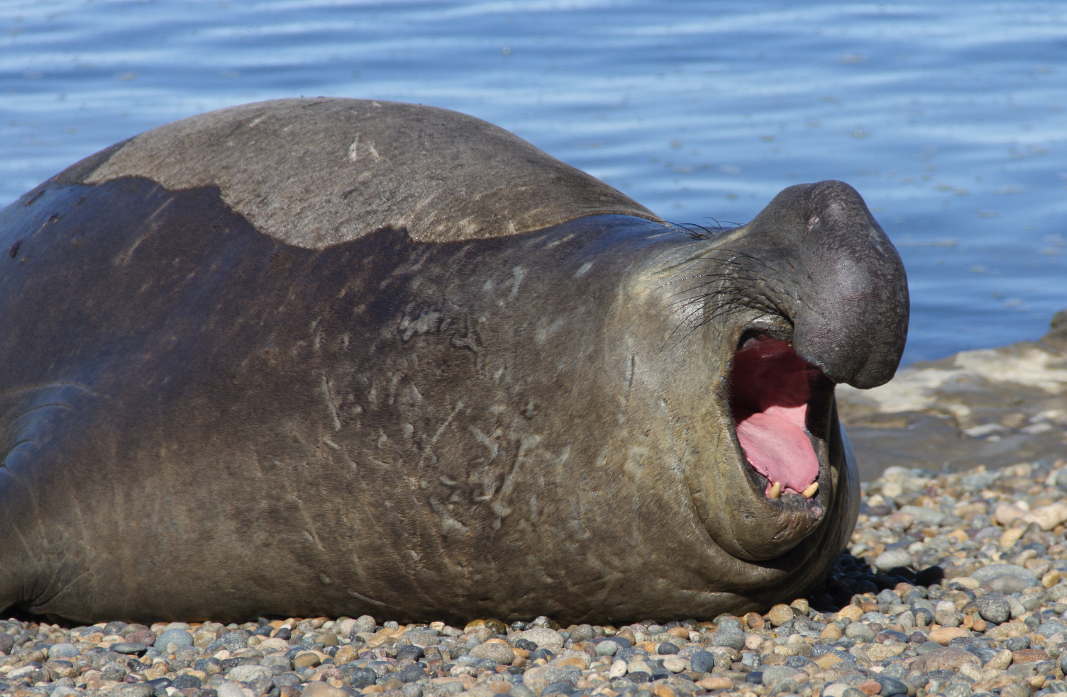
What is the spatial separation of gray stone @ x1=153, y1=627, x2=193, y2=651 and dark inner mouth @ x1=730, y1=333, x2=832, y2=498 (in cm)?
161

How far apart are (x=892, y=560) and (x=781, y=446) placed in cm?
116

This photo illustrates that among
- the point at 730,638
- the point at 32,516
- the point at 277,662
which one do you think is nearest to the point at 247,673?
the point at 277,662

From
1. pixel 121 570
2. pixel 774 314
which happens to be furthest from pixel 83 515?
pixel 774 314

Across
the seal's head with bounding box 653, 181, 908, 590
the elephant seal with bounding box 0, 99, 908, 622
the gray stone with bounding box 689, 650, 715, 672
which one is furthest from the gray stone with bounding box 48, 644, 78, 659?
the seal's head with bounding box 653, 181, 908, 590

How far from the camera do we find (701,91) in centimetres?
1326

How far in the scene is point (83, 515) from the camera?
3447 millimetres

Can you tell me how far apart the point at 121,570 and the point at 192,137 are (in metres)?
1.53

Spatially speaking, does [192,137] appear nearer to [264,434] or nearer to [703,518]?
[264,434]

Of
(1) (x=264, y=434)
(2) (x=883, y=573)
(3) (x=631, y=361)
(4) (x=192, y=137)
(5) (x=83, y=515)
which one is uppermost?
(4) (x=192, y=137)

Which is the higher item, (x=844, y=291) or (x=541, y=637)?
(x=844, y=291)

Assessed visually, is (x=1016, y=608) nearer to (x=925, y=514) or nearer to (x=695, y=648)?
(x=695, y=648)

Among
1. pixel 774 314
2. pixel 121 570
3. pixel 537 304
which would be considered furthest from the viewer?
pixel 121 570

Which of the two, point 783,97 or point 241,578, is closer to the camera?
point 241,578

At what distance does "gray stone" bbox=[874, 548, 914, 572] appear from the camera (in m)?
3.97
